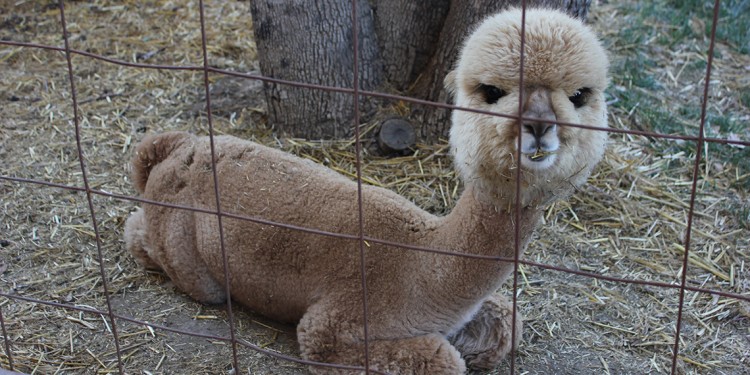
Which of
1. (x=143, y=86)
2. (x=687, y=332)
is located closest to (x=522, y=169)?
(x=687, y=332)

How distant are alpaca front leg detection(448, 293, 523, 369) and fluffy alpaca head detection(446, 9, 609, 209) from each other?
814 millimetres

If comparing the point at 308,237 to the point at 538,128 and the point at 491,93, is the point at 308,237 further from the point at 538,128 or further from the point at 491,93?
the point at 538,128

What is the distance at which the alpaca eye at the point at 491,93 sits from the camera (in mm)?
2545

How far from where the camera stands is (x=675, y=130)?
5.16 meters

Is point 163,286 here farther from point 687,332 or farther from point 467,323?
point 687,332

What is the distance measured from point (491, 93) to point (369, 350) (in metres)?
1.10

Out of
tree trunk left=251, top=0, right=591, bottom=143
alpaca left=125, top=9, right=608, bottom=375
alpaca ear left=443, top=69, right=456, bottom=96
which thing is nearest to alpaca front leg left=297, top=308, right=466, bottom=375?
alpaca left=125, top=9, right=608, bottom=375

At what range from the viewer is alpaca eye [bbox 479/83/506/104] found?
100 inches

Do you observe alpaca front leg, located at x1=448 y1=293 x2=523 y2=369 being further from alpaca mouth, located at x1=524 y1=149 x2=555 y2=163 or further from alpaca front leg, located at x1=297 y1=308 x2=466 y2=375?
alpaca mouth, located at x1=524 y1=149 x2=555 y2=163

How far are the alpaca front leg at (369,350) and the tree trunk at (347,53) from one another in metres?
1.75

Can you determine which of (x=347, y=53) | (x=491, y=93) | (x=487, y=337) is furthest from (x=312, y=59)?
(x=491, y=93)

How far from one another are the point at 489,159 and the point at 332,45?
2.27 m

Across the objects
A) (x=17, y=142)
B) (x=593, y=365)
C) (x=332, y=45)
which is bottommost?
(x=593, y=365)

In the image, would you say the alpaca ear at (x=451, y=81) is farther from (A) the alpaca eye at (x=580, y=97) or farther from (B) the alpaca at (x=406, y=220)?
(A) the alpaca eye at (x=580, y=97)
